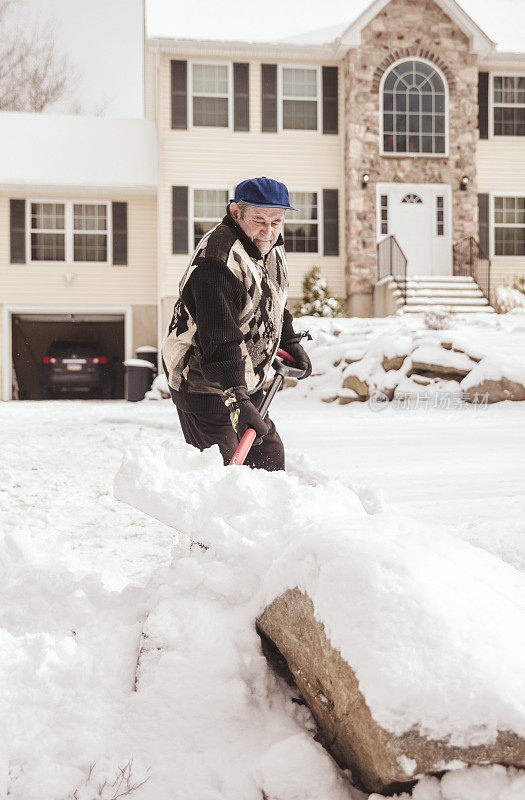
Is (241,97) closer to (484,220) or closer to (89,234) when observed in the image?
(89,234)

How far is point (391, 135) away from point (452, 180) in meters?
1.71

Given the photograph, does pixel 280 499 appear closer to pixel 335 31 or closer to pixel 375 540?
pixel 375 540

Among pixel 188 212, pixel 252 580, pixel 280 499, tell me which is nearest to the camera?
pixel 252 580

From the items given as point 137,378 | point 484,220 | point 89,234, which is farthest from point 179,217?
point 484,220

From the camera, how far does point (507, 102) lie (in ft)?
53.3

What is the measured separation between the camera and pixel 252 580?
7.00ft

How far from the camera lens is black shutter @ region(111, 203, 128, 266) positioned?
1650cm

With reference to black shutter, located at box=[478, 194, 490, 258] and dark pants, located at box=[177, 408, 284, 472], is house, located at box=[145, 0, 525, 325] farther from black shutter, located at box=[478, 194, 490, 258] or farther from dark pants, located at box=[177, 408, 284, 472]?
dark pants, located at box=[177, 408, 284, 472]

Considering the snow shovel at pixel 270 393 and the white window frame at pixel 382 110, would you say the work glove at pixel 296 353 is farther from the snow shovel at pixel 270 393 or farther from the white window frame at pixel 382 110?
the white window frame at pixel 382 110

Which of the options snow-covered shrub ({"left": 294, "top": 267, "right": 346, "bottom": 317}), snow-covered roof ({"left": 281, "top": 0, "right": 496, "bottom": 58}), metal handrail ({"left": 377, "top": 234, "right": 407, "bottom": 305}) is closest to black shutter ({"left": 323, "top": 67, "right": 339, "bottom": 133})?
snow-covered roof ({"left": 281, "top": 0, "right": 496, "bottom": 58})

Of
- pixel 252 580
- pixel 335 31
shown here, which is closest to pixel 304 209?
pixel 335 31

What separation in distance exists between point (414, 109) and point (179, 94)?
528cm

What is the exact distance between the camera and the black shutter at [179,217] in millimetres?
15578

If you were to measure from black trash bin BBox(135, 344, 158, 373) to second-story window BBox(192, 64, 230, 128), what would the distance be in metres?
5.18
